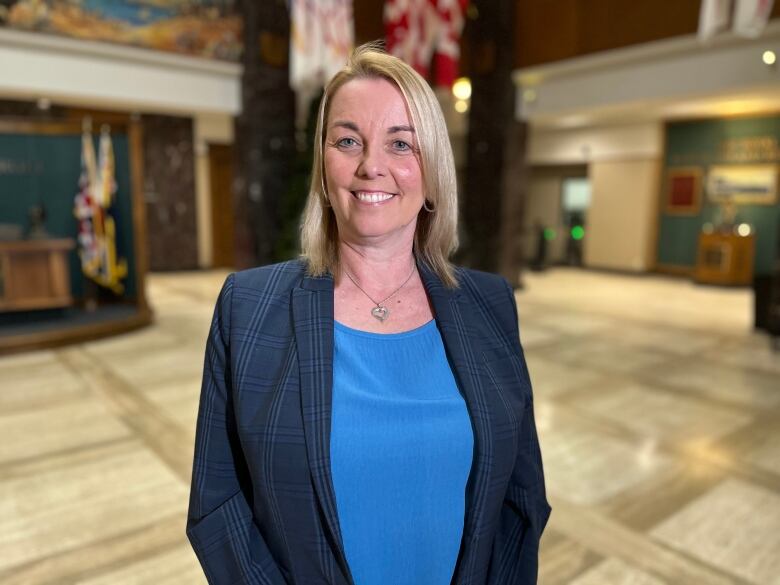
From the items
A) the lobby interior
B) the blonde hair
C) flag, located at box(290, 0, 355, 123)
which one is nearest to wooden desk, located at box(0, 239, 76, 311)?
the lobby interior

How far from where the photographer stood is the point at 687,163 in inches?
493

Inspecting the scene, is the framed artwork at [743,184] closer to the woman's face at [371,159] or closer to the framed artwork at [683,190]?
the framed artwork at [683,190]

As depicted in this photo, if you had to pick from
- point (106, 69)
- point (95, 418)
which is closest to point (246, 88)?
point (106, 69)

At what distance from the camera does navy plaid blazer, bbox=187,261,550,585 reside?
111 centimetres

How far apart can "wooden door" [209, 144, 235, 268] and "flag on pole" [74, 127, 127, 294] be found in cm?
600

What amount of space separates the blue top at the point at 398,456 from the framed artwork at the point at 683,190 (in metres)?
13.0

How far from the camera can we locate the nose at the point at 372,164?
1.16m

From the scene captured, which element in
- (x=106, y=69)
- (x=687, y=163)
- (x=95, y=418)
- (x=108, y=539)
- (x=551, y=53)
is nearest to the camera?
(x=108, y=539)

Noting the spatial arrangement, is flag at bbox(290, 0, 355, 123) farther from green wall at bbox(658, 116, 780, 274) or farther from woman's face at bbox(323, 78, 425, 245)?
green wall at bbox(658, 116, 780, 274)

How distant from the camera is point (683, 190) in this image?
41.4 feet

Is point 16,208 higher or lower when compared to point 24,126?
lower

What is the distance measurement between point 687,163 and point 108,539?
1305cm

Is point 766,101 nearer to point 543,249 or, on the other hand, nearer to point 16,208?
→ point 543,249

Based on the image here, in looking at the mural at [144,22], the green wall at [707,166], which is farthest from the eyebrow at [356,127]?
the green wall at [707,166]
